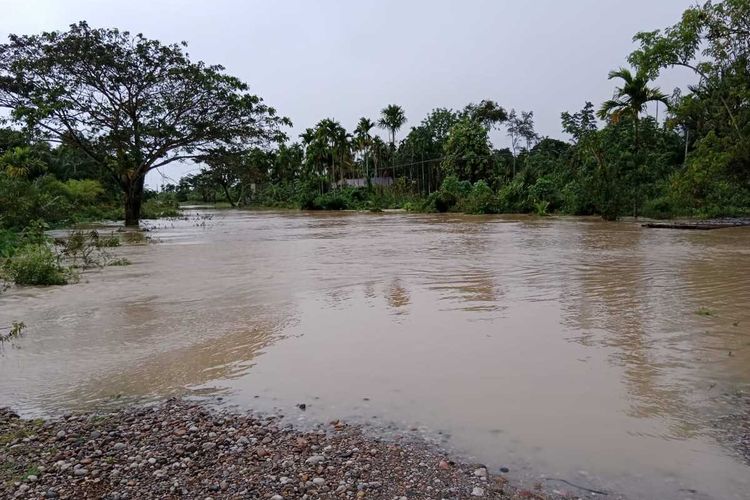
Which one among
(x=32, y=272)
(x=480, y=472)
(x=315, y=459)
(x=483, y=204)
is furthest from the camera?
(x=483, y=204)

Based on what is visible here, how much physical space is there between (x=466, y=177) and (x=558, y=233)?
28.0 meters

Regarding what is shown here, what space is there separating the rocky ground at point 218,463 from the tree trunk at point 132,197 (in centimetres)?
2338

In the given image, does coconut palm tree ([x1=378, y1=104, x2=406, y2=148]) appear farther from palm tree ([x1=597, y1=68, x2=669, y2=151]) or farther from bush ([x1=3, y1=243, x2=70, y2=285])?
bush ([x1=3, y1=243, x2=70, y2=285])

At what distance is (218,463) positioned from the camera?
10.5ft

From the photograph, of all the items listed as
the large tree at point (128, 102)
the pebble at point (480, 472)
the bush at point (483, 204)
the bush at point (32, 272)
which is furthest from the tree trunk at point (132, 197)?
the pebble at point (480, 472)

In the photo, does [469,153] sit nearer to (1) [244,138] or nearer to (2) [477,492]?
(1) [244,138]

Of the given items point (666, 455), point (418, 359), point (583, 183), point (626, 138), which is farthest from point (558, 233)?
point (666, 455)

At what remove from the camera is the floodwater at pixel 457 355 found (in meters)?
3.50

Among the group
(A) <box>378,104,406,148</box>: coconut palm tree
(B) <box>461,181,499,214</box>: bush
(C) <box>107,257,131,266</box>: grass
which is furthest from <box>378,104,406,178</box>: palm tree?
(C) <box>107,257,131,266</box>: grass

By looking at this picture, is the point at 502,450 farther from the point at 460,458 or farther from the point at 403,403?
the point at 403,403

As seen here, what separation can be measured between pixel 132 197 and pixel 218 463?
24999 mm

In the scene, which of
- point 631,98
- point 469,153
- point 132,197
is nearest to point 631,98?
point 631,98

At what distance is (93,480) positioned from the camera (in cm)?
300

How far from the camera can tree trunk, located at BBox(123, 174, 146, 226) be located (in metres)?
25.4
